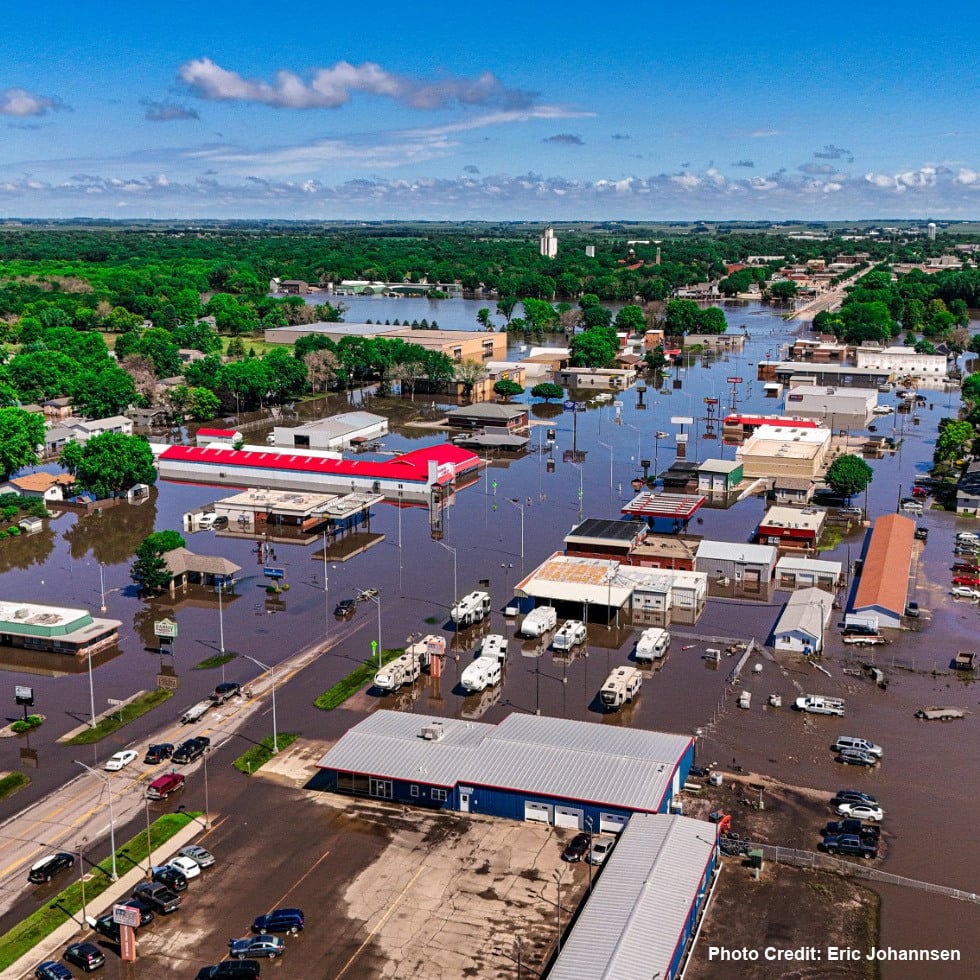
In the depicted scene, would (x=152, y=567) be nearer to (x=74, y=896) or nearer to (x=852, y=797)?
(x=74, y=896)

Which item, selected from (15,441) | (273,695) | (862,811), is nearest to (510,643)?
(273,695)

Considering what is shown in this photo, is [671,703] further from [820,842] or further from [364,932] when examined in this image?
[364,932]

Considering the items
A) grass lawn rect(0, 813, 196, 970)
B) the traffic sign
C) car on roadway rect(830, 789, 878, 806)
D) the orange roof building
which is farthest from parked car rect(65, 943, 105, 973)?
the orange roof building

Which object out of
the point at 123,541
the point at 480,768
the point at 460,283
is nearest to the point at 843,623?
the point at 480,768

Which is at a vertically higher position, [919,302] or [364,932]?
[919,302]

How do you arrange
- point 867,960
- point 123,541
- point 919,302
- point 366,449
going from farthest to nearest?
point 919,302
point 366,449
point 123,541
point 867,960

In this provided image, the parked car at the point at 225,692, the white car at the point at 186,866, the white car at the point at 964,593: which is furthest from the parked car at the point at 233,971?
the white car at the point at 964,593

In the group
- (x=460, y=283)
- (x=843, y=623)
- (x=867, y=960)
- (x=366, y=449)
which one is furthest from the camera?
(x=460, y=283)

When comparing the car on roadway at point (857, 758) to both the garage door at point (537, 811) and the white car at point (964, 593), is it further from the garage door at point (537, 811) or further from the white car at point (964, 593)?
the white car at point (964, 593)
